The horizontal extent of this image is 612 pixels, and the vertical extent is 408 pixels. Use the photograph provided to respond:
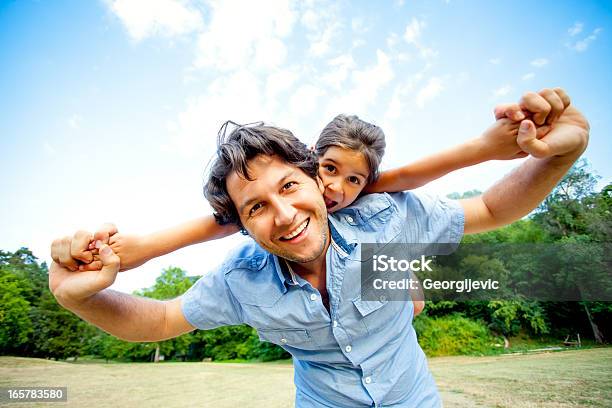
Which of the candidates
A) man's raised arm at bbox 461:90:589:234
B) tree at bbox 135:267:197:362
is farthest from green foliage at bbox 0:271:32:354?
man's raised arm at bbox 461:90:589:234

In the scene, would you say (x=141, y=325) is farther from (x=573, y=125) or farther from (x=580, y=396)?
(x=580, y=396)

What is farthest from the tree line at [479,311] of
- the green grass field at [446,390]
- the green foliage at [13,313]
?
the green grass field at [446,390]

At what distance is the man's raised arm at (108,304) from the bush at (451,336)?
77.6ft

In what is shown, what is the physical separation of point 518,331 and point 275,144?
95.6 feet

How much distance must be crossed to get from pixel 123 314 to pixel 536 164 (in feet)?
7.19

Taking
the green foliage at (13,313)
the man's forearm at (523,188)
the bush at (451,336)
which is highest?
the green foliage at (13,313)

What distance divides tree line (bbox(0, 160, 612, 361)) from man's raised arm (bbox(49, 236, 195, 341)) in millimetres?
24356

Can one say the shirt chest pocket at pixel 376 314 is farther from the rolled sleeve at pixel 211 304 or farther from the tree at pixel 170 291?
the tree at pixel 170 291

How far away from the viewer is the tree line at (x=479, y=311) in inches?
918

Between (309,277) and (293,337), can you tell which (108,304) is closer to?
(293,337)

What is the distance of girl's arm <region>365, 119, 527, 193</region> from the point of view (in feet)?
5.15

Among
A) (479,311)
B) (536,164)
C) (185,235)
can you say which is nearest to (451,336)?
(479,311)

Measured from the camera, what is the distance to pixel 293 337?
194cm

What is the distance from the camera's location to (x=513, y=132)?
5.00 feet
